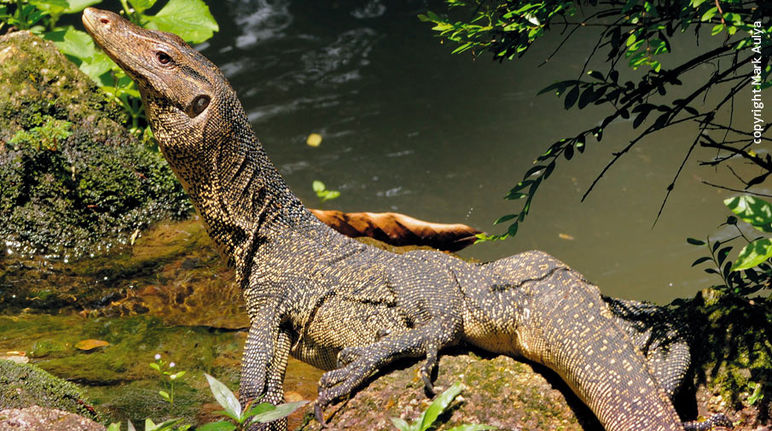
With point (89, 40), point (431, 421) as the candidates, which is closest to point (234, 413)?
point (431, 421)

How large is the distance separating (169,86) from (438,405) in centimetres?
239

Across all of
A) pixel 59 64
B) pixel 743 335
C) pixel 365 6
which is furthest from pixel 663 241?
pixel 365 6

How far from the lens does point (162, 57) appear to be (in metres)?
3.98

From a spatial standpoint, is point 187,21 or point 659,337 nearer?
point 659,337

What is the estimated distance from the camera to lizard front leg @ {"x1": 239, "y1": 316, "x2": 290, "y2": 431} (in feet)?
11.8

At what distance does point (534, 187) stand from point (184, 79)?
2083 mm

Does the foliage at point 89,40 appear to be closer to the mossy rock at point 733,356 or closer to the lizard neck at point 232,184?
the lizard neck at point 232,184

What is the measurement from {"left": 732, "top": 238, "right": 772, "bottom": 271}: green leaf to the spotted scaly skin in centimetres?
101

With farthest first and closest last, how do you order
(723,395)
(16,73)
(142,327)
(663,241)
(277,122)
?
(277,122) → (663,241) → (16,73) → (142,327) → (723,395)

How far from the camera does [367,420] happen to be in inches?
123

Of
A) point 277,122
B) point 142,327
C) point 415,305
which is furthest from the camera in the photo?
point 277,122

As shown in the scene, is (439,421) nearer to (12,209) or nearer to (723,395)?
(723,395)

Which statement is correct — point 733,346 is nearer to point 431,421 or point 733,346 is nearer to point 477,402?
point 477,402

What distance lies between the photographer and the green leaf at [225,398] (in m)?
2.46
